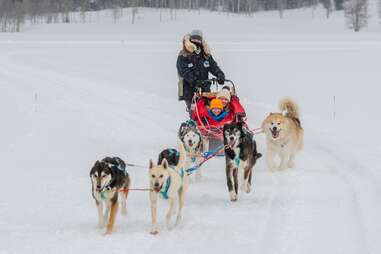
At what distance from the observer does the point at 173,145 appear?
9.25 metres

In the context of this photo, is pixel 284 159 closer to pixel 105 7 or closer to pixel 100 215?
pixel 100 215

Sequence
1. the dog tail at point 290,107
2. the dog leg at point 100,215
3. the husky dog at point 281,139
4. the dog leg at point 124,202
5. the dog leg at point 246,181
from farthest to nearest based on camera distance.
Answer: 1. the dog tail at point 290,107
2. the husky dog at point 281,139
3. the dog leg at point 246,181
4. the dog leg at point 124,202
5. the dog leg at point 100,215

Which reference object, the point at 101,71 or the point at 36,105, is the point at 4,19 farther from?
the point at 36,105

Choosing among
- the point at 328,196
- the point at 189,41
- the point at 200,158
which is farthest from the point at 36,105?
the point at 328,196

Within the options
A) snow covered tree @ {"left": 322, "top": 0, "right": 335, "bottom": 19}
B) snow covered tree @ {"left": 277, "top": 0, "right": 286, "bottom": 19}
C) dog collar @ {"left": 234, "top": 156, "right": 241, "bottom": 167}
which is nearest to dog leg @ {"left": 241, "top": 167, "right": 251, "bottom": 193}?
dog collar @ {"left": 234, "top": 156, "right": 241, "bottom": 167}

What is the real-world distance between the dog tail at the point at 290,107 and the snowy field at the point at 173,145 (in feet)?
2.11

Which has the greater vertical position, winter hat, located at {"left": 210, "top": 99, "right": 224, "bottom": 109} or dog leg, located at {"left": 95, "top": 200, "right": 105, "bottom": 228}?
winter hat, located at {"left": 210, "top": 99, "right": 224, "bottom": 109}

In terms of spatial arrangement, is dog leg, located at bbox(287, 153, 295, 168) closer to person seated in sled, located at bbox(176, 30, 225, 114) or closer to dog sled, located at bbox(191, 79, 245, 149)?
dog sled, located at bbox(191, 79, 245, 149)

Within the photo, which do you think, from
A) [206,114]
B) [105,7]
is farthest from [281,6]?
[206,114]

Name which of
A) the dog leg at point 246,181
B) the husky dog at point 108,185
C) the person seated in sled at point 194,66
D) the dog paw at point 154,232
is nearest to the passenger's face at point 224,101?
the person seated in sled at point 194,66

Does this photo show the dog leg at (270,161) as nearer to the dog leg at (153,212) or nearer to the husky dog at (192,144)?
the husky dog at (192,144)

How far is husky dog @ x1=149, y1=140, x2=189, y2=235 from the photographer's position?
4824 mm

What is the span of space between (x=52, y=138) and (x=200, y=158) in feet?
12.2

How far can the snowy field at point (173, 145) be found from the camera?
15.8 feet
